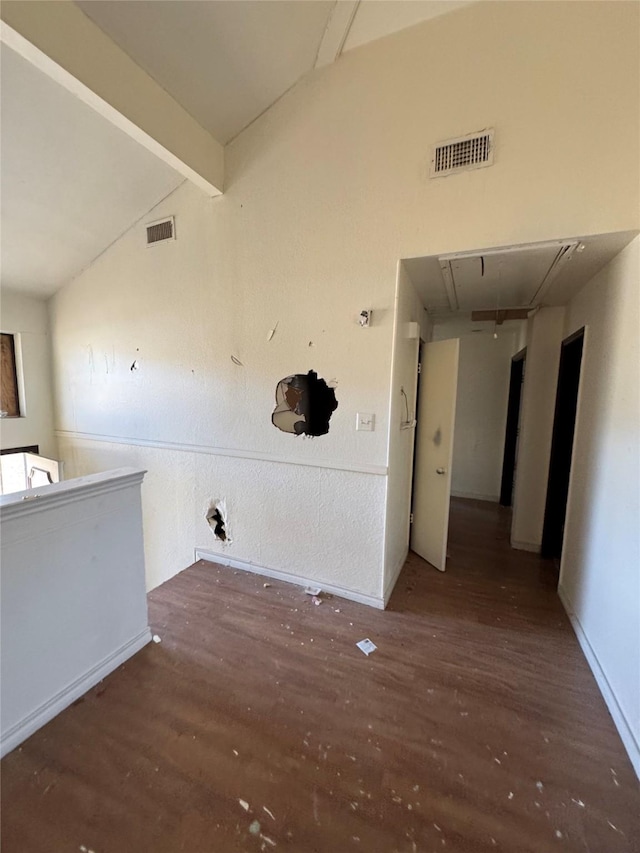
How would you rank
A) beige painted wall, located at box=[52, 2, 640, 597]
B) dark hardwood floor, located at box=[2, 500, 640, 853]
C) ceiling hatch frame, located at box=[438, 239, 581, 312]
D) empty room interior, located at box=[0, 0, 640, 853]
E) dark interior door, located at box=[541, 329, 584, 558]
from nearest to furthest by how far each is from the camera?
dark hardwood floor, located at box=[2, 500, 640, 853] → empty room interior, located at box=[0, 0, 640, 853] → beige painted wall, located at box=[52, 2, 640, 597] → ceiling hatch frame, located at box=[438, 239, 581, 312] → dark interior door, located at box=[541, 329, 584, 558]

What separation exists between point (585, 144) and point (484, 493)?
4.19 metres

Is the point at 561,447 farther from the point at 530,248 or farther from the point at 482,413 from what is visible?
the point at 482,413

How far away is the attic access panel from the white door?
441mm

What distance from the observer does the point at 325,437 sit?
242cm

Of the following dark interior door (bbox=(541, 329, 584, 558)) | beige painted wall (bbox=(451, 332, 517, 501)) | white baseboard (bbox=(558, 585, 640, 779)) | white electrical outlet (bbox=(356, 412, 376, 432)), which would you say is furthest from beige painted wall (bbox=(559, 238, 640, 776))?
beige painted wall (bbox=(451, 332, 517, 501))

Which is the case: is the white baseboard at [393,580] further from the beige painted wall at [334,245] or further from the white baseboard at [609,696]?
the white baseboard at [609,696]

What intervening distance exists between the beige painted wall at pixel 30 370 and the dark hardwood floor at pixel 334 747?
120 inches

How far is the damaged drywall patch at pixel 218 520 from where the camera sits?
2.91 m

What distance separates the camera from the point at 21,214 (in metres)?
2.71

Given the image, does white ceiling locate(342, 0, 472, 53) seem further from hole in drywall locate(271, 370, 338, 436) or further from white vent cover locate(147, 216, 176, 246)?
hole in drywall locate(271, 370, 338, 436)

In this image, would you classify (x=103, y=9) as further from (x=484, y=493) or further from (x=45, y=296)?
(x=484, y=493)

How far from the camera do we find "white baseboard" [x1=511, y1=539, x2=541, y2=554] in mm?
3202

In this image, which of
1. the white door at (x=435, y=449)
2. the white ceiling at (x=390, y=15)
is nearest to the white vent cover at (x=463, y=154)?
the white ceiling at (x=390, y=15)

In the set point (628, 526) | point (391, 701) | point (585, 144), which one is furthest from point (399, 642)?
point (585, 144)
